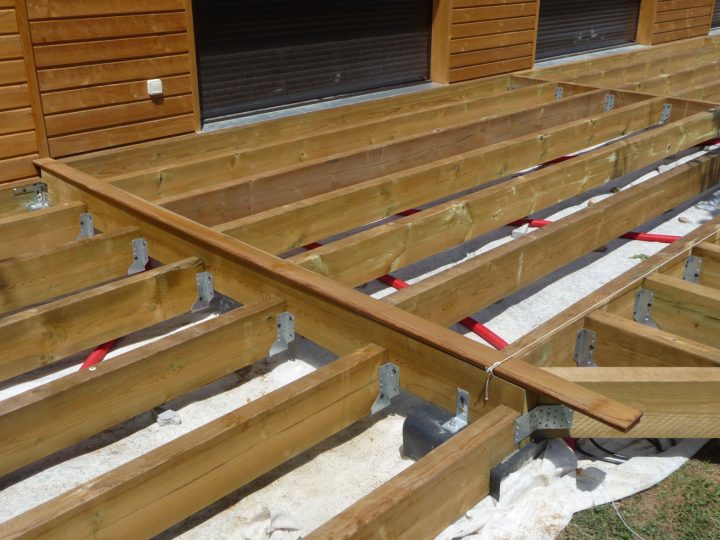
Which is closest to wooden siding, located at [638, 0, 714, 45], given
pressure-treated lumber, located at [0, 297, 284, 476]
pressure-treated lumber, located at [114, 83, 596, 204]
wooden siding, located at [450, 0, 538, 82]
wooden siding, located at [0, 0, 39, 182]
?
wooden siding, located at [450, 0, 538, 82]

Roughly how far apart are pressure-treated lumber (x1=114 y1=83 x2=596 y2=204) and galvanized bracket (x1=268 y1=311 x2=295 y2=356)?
121 centimetres

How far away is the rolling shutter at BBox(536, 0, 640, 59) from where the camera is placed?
30.0 ft

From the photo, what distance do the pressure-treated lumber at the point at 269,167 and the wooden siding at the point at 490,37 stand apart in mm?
1305

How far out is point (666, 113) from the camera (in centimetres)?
666

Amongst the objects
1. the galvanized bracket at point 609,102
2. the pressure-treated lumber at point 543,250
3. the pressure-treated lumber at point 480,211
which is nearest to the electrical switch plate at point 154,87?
the pressure-treated lumber at point 480,211

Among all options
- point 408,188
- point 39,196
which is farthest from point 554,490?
point 39,196

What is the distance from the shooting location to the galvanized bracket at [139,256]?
4.04m

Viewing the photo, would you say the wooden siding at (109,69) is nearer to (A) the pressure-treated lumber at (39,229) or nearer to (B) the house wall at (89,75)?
(B) the house wall at (89,75)

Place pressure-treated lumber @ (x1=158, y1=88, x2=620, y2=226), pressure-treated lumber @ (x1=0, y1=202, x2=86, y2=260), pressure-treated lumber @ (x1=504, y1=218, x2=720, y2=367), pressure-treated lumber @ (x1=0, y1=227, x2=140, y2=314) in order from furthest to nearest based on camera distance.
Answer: pressure-treated lumber @ (x1=158, y1=88, x2=620, y2=226) < pressure-treated lumber @ (x1=0, y1=202, x2=86, y2=260) < pressure-treated lumber @ (x1=0, y1=227, x2=140, y2=314) < pressure-treated lumber @ (x1=504, y1=218, x2=720, y2=367)

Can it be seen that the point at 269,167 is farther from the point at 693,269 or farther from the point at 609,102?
the point at 609,102

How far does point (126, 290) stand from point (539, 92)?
5340 millimetres

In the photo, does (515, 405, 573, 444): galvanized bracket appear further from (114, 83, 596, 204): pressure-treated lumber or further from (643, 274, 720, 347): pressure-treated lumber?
(114, 83, 596, 204): pressure-treated lumber

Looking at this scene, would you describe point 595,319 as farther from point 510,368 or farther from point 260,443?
point 260,443

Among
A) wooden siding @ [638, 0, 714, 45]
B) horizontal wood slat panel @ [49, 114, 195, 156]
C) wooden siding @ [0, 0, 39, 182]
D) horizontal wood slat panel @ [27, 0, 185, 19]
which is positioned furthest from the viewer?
wooden siding @ [638, 0, 714, 45]
